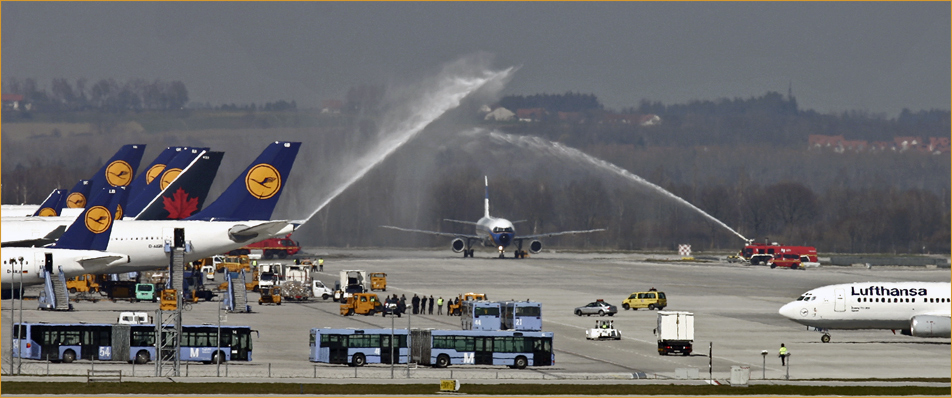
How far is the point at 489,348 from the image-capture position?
55781mm

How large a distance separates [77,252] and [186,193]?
674 inches

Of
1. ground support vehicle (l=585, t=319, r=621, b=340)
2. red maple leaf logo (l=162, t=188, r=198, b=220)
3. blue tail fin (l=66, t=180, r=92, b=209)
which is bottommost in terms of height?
ground support vehicle (l=585, t=319, r=621, b=340)

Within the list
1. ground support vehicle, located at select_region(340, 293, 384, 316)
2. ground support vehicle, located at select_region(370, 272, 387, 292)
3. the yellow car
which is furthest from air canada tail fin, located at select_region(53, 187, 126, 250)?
the yellow car

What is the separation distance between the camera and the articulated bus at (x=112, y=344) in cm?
5406

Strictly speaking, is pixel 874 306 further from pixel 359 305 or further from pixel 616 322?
pixel 359 305

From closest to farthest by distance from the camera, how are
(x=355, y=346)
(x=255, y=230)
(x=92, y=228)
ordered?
(x=355, y=346)
(x=92, y=228)
(x=255, y=230)

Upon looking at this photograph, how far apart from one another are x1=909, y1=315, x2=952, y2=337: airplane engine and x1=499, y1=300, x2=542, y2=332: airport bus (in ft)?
72.1

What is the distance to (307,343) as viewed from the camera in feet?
207

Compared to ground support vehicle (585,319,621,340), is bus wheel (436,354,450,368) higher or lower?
lower

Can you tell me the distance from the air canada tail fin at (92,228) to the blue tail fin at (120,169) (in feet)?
160

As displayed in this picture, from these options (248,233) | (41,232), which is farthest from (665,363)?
(41,232)

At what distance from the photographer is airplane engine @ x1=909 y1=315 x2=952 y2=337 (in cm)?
6744

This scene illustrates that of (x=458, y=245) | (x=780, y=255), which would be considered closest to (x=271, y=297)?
(x=458, y=245)

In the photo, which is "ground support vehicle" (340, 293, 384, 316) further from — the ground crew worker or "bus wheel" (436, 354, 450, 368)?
the ground crew worker
